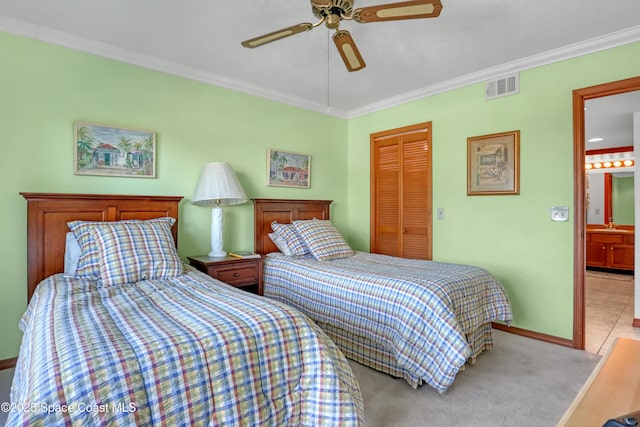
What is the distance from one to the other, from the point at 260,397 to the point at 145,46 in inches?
109

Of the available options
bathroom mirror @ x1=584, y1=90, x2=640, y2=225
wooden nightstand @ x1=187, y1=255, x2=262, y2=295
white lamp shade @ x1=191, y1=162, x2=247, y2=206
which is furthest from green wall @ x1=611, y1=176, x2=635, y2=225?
white lamp shade @ x1=191, y1=162, x2=247, y2=206

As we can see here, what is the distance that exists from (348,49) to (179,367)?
185 cm

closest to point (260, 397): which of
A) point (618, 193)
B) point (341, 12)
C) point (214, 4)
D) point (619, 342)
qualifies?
point (619, 342)

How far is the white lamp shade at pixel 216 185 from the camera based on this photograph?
2.92m

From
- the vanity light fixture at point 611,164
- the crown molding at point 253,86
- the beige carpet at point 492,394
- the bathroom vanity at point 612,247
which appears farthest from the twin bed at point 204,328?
the vanity light fixture at point 611,164

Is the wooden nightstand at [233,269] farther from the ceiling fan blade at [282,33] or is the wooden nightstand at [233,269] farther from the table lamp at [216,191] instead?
the ceiling fan blade at [282,33]

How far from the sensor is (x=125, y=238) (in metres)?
2.24

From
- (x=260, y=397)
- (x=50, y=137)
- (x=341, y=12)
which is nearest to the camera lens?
(x=260, y=397)

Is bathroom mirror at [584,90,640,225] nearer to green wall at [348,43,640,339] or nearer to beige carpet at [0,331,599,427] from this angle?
green wall at [348,43,640,339]

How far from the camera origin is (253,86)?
140 inches

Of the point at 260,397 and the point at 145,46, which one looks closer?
the point at 260,397

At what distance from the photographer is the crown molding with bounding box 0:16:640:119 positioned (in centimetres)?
244

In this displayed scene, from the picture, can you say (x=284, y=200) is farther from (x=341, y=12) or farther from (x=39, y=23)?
(x=39, y=23)

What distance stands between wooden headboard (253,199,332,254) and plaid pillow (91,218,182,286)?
1.23m
